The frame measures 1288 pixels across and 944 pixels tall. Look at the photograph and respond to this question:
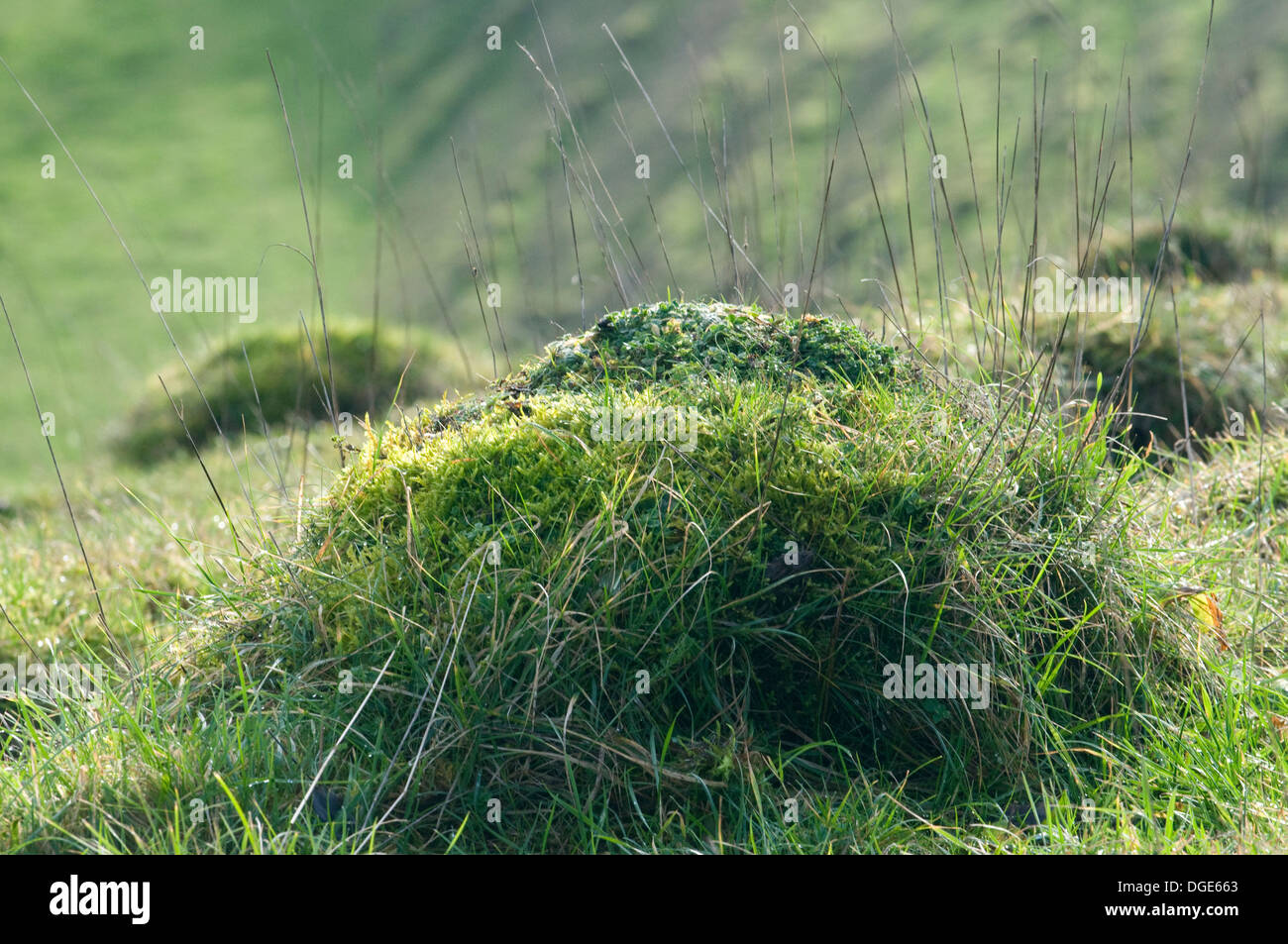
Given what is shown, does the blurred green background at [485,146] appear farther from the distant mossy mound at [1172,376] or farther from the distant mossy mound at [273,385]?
the distant mossy mound at [1172,376]

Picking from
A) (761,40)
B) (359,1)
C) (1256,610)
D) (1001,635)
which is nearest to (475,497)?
(1001,635)

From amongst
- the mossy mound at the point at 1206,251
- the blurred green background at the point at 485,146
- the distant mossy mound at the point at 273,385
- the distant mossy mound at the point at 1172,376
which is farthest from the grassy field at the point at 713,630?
the blurred green background at the point at 485,146

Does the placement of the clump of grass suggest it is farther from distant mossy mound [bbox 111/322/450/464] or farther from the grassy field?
distant mossy mound [bbox 111/322/450/464]

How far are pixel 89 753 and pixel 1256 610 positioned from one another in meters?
3.40

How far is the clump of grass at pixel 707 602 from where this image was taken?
266 cm

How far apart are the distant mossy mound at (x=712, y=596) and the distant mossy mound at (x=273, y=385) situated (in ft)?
21.3

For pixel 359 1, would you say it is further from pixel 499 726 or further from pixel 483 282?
pixel 499 726

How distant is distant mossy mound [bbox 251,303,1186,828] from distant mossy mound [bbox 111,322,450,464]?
21.3 feet

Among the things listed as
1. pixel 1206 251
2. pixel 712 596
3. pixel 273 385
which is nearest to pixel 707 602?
pixel 712 596

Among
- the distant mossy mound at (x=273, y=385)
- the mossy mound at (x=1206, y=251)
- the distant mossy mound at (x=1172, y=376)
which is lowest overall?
the distant mossy mound at (x=273, y=385)

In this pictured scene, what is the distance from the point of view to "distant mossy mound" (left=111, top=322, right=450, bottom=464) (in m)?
9.52

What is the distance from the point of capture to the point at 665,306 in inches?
141

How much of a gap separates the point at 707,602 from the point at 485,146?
1661cm

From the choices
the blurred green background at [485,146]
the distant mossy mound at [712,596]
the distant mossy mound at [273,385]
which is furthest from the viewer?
the blurred green background at [485,146]
